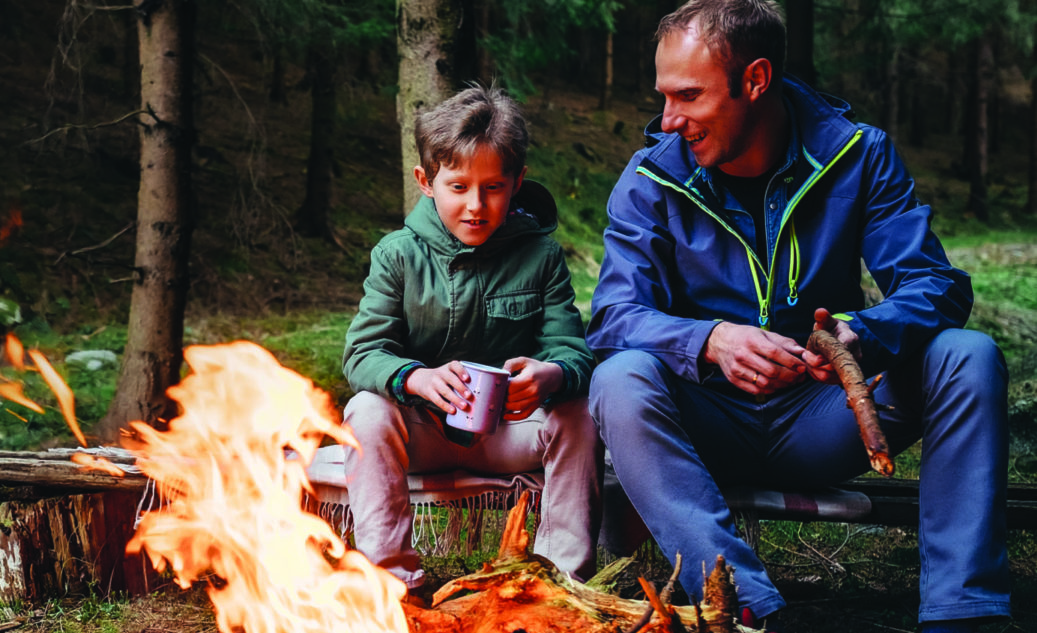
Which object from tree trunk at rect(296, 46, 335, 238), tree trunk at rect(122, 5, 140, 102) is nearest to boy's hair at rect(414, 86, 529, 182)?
tree trunk at rect(296, 46, 335, 238)

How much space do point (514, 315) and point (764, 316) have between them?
81 cm

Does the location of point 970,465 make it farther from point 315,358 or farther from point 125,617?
point 315,358

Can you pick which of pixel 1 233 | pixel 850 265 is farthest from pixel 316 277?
pixel 850 265

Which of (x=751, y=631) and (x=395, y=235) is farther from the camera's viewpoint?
(x=395, y=235)

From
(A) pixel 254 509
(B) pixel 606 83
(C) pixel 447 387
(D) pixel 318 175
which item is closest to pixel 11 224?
(D) pixel 318 175

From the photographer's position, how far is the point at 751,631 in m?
2.10

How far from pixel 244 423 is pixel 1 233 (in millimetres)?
6737

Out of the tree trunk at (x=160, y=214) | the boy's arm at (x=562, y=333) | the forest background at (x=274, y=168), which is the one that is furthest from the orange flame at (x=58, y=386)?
the boy's arm at (x=562, y=333)

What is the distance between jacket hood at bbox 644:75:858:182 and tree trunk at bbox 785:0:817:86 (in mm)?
5017

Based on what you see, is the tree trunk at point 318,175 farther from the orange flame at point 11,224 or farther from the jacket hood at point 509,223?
the jacket hood at point 509,223

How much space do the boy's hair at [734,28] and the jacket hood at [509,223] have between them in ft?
2.38

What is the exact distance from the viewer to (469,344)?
310 cm

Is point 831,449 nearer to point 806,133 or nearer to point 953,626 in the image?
point 953,626

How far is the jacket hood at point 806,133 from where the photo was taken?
2.93 metres
